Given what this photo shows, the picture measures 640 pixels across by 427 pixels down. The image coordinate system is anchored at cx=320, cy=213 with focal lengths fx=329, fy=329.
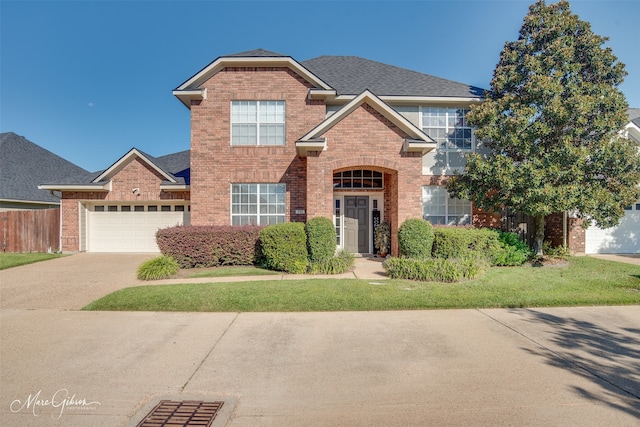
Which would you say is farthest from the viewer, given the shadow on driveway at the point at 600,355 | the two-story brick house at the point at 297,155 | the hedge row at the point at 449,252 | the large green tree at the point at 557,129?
the two-story brick house at the point at 297,155

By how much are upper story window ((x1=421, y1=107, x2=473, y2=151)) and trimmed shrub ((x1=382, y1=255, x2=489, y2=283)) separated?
6.47 metres

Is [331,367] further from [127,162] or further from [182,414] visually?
[127,162]

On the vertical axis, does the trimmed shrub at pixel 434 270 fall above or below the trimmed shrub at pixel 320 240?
below

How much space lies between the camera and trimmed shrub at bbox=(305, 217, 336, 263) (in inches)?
400

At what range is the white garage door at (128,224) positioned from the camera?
15.0 m

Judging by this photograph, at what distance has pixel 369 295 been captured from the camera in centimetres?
704

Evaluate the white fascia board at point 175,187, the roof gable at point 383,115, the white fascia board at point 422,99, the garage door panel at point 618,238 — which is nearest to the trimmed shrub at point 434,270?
the roof gable at point 383,115

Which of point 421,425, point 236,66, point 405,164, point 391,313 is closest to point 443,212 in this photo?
point 405,164

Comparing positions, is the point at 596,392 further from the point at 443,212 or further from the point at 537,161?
the point at 443,212

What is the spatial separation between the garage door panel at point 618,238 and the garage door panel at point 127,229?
1780 cm

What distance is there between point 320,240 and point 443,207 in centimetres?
628

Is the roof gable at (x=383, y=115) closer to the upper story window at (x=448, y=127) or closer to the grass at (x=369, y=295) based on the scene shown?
the upper story window at (x=448, y=127)

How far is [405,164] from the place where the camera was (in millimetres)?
11359

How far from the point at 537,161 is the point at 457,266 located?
15.8 feet
